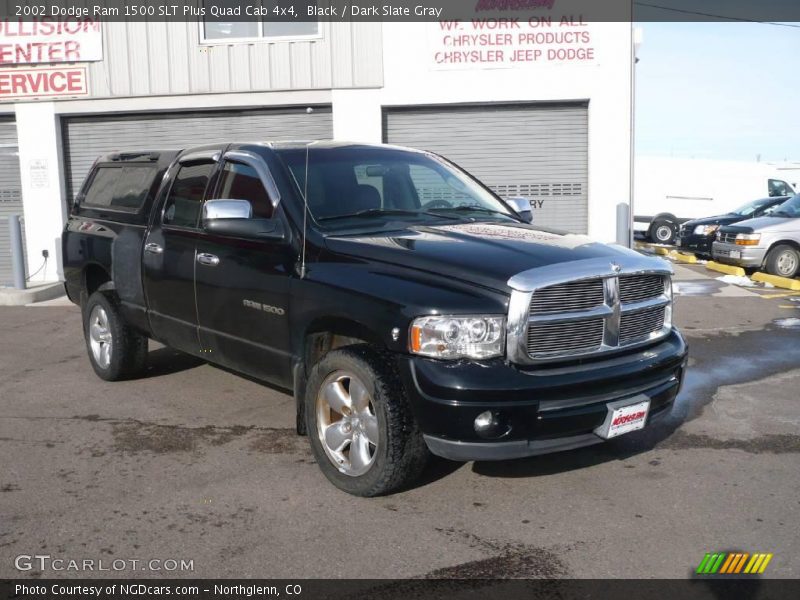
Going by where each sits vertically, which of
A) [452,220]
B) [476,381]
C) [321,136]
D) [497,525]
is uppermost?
[321,136]

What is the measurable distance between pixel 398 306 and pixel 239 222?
141 centimetres

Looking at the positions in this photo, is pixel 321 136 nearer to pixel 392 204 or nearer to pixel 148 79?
pixel 148 79

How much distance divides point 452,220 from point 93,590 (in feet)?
9.56

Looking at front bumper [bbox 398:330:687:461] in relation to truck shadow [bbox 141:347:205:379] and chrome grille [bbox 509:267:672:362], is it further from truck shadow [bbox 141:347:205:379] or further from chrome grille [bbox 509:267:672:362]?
truck shadow [bbox 141:347:205:379]

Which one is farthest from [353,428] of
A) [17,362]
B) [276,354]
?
[17,362]

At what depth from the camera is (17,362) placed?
26.2ft

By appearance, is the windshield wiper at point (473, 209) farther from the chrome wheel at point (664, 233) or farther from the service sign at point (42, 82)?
the chrome wheel at point (664, 233)

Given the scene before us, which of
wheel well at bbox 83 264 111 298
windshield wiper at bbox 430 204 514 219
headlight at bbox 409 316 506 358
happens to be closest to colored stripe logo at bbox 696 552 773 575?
headlight at bbox 409 316 506 358

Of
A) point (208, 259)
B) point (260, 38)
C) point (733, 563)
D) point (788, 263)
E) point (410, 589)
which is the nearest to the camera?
point (410, 589)

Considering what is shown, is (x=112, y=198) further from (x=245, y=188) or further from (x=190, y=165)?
(x=245, y=188)

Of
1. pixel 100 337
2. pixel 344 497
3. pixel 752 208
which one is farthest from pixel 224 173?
pixel 752 208

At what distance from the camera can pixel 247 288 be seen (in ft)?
17.0

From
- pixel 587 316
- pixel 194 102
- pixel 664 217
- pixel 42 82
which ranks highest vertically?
pixel 42 82

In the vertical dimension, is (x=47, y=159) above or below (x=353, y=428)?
above
